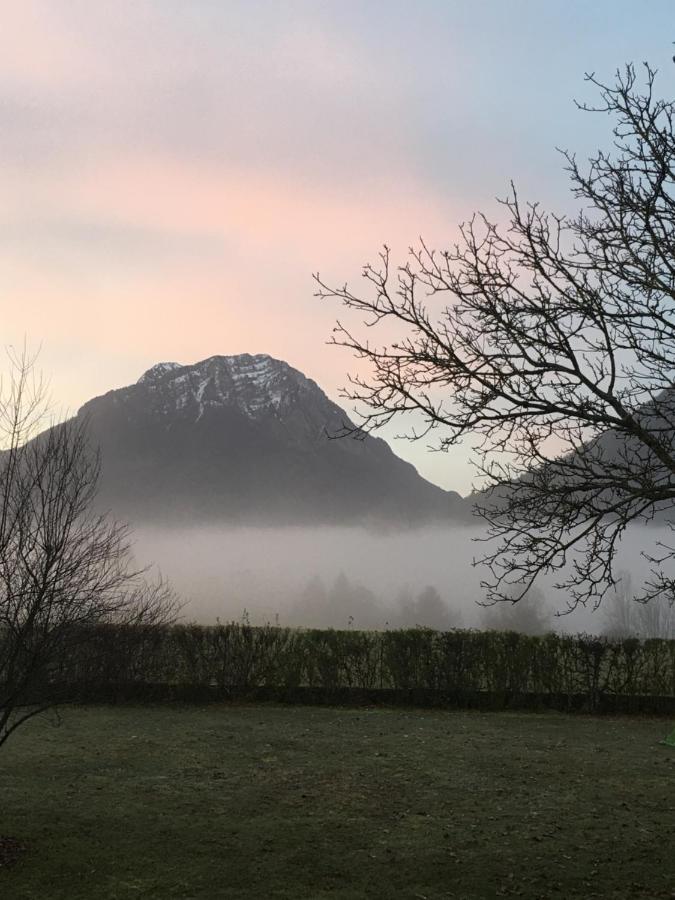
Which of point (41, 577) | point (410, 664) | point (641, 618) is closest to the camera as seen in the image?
point (41, 577)

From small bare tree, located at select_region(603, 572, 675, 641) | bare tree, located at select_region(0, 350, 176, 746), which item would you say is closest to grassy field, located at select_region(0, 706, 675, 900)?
bare tree, located at select_region(0, 350, 176, 746)

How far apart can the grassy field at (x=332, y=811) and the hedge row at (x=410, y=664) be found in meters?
2.44

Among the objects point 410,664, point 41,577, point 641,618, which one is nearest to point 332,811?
point 41,577

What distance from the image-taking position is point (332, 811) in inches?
329

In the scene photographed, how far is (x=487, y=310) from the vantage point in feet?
20.7

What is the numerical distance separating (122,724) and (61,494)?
7.79m

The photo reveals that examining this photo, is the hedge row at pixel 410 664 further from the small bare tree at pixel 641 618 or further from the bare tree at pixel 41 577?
the small bare tree at pixel 641 618

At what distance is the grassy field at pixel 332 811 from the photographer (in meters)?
6.41

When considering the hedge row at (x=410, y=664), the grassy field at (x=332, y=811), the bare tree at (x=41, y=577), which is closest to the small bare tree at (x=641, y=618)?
the hedge row at (x=410, y=664)

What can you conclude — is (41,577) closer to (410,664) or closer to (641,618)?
(410,664)

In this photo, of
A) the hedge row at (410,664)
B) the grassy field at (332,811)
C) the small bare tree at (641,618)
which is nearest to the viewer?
the grassy field at (332,811)

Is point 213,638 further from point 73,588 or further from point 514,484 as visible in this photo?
point 514,484

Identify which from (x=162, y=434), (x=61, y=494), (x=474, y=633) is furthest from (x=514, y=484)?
(x=162, y=434)

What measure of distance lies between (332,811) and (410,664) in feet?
26.8
